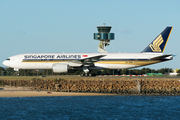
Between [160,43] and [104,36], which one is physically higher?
[104,36]

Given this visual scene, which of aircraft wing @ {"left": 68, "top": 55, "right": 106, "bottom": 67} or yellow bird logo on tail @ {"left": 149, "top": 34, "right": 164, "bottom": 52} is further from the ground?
yellow bird logo on tail @ {"left": 149, "top": 34, "right": 164, "bottom": 52}

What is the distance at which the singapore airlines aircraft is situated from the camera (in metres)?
45.8

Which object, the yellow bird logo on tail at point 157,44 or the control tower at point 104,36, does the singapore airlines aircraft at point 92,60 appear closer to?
the yellow bird logo on tail at point 157,44

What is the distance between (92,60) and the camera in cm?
4581

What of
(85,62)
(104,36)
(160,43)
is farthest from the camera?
(104,36)

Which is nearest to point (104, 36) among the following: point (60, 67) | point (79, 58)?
point (79, 58)

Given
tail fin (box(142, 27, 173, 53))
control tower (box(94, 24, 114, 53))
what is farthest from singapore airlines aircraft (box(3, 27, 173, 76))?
control tower (box(94, 24, 114, 53))

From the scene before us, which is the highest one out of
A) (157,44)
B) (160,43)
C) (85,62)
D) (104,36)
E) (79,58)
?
(104,36)

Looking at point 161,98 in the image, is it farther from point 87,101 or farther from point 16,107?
point 16,107

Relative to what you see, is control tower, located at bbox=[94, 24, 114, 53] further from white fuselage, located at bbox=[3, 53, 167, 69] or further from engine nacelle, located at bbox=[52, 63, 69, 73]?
engine nacelle, located at bbox=[52, 63, 69, 73]

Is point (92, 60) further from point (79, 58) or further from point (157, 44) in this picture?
point (157, 44)

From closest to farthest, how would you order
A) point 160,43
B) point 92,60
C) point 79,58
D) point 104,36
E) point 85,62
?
point 92,60, point 85,62, point 79,58, point 160,43, point 104,36

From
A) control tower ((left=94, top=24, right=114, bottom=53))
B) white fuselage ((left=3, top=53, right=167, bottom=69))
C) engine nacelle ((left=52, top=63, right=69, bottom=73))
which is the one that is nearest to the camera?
engine nacelle ((left=52, top=63, right=69, bottom=73))

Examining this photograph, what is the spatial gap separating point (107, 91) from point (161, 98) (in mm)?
7533
